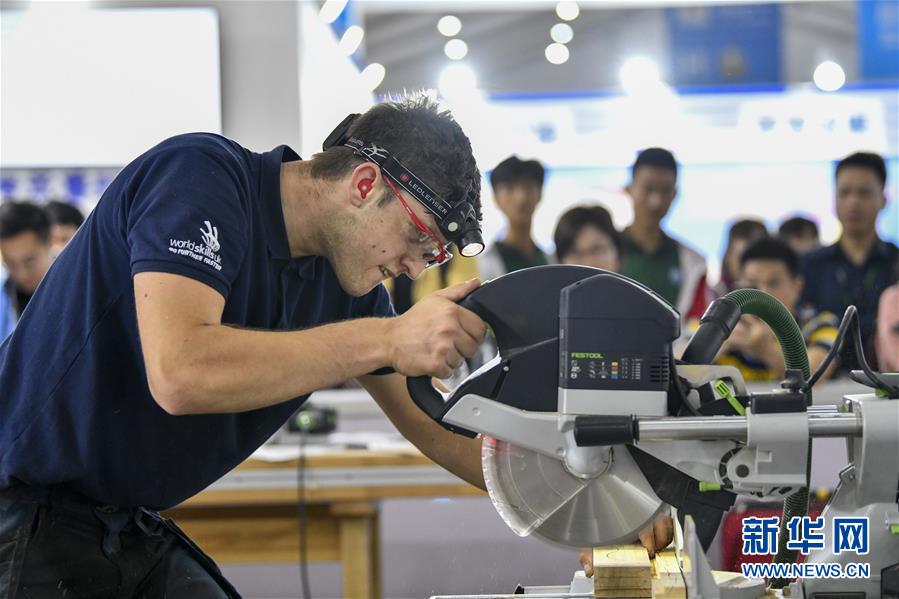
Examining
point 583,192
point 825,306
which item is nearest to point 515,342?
point 825,306

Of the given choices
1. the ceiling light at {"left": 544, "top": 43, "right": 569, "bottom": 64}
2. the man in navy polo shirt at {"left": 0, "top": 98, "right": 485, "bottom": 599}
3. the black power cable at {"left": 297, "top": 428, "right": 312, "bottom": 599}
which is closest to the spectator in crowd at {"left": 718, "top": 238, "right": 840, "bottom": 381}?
the black power cable at {"left": 297, "top": 428, "right": 312, "bottom": 599}

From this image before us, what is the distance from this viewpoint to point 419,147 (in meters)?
1.59

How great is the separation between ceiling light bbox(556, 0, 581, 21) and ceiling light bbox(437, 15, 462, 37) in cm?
81

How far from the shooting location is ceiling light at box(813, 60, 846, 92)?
25.8 feet

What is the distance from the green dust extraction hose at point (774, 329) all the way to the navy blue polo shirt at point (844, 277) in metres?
3.46

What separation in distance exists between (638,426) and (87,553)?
0.85 m

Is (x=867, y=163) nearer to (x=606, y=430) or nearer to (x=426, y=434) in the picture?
(x=426, y=434)

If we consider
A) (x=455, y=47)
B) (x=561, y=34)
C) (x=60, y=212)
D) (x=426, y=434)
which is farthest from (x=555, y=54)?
(x=426, y=434)

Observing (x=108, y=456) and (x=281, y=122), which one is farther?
(x=281, y=122)

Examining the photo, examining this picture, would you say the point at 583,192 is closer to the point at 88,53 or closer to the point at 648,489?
the point at 88,53

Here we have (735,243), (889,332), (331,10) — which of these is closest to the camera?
(889,332)

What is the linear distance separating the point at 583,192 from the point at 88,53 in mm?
3522

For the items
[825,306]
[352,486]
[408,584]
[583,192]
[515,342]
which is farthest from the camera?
[583,192]

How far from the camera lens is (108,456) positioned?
1.53 meters
